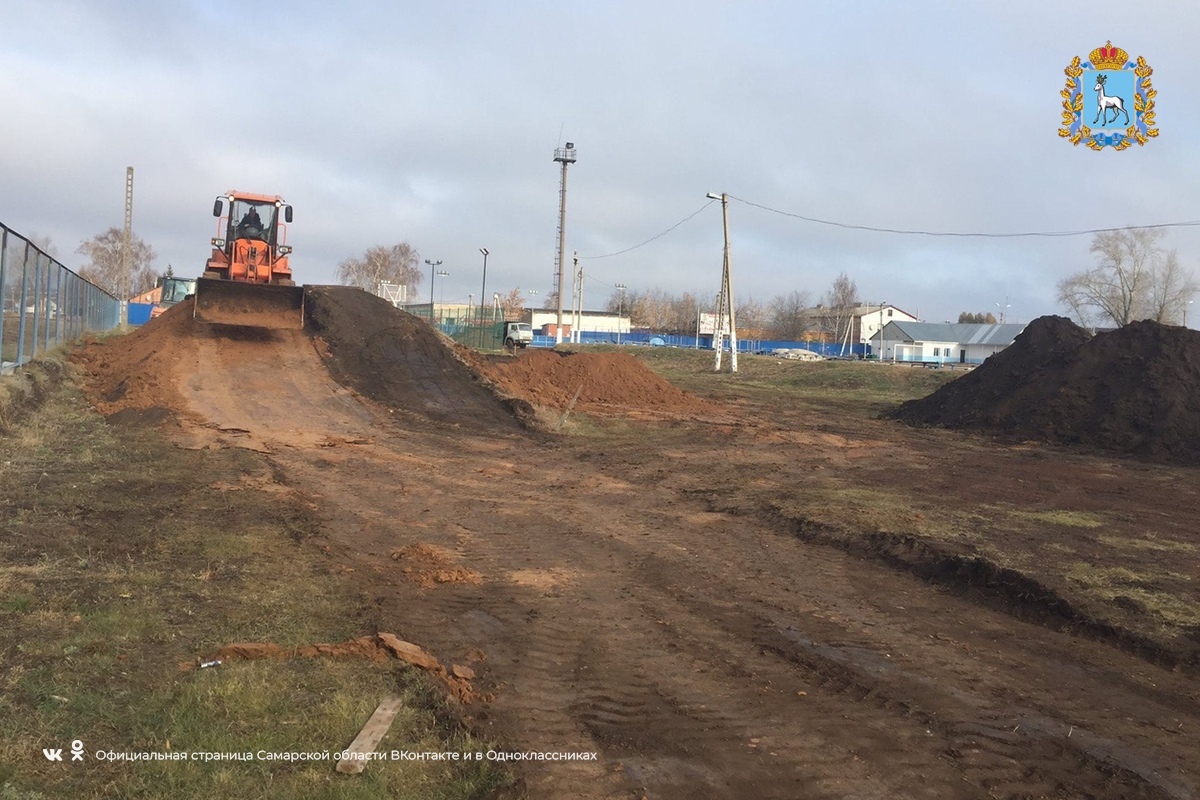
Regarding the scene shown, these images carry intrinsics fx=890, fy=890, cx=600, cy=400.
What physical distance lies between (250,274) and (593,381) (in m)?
9.71

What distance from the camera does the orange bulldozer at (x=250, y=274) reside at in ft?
69.2

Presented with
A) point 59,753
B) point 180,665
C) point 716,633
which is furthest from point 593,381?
point 59,753

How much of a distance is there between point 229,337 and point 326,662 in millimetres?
17650

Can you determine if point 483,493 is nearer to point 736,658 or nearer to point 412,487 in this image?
point 412,487

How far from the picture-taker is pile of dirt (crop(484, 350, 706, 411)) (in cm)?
2389

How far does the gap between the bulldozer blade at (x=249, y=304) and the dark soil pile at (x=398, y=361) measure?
1.03 m

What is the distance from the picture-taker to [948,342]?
3836 inches

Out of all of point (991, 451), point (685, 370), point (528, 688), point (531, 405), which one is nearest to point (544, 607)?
point (528, 688)

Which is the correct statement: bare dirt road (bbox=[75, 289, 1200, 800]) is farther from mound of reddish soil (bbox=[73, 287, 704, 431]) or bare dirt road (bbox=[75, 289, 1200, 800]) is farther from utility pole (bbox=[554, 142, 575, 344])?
utility pole (bbox=[554, 142, 575, 344])

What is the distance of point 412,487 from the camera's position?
12.3 metres

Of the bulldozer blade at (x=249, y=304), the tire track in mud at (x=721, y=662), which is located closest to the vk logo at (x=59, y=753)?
the tire track in mud at (x=721, y=662)

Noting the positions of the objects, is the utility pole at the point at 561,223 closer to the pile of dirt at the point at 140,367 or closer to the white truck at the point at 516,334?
the white truck at the point at 516,334

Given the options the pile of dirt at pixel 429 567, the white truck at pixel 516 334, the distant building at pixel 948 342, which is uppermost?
the distant building at pixel 948 342

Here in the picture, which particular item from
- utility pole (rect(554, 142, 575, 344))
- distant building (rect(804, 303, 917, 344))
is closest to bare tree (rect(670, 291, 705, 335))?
distant building (rect(804, 303, 917, 344))
